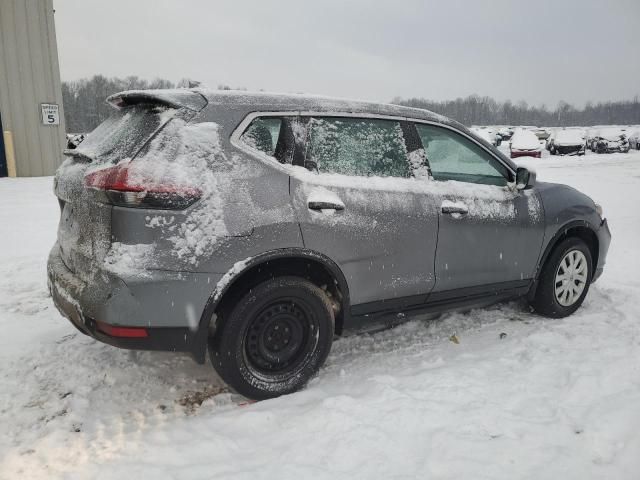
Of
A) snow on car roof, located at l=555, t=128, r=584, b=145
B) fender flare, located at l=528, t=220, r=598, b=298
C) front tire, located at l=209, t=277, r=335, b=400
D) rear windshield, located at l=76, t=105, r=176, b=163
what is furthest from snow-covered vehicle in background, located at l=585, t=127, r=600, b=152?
rear windshield, located at l=76, t=105, r=176, b=163

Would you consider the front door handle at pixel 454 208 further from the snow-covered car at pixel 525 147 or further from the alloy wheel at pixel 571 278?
the snow-covered car at pixel 525 147

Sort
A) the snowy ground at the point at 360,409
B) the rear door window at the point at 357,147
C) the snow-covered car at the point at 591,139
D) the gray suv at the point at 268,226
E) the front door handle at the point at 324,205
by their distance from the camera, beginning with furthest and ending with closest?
the snow-covered car at the point at 591,139, the rear door window at the point at 357,147, the front door handle at the point at 324,205, the gray suv at the point at 268,226, the snowy ground at the point at 360,409

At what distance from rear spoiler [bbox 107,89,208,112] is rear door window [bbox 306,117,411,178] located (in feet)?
2.28

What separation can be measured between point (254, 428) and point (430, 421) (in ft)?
3.20

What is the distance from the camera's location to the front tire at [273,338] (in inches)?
110

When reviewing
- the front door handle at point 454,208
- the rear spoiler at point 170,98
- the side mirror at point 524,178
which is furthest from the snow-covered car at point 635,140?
the rear spoiler at point 170,98

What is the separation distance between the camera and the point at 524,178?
3.92 meters

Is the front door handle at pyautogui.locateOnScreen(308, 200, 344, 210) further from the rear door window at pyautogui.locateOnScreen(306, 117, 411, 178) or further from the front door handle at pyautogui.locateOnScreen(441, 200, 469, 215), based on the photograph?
the front door handle at pyautogui.locateOnScreen(441, 200, 469, 215)

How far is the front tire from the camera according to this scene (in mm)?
2791

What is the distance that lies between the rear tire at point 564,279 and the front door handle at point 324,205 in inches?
89.3

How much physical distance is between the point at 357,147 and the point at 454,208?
85cm

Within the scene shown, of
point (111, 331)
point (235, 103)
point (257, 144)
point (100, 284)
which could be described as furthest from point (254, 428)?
point (235, 103)

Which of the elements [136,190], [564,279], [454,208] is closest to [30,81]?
[136,190]

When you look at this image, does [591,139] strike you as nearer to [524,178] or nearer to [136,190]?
[524,178]
